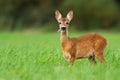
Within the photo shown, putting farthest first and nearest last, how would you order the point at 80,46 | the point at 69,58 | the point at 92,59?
1. the point at 92,59
2. the point at 80,46
3. the point at 69,58

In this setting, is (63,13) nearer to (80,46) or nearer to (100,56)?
(80,46)

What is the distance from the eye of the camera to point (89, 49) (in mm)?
12680

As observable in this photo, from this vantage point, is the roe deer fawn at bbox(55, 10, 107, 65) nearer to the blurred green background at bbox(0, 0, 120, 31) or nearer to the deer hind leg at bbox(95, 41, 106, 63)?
the deer hind leg at bbox(95, 41, 106, 63)

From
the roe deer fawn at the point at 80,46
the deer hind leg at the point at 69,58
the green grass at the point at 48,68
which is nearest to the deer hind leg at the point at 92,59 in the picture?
the roe deer fawn at the point at 80,46

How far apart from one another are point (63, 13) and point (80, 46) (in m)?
36.2

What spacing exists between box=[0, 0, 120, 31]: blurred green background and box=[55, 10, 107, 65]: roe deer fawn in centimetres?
3612

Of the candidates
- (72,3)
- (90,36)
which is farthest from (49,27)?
(90,36)

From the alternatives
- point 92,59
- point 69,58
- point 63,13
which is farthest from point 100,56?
point 63,13

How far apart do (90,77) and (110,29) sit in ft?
130

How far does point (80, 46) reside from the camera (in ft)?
41.5

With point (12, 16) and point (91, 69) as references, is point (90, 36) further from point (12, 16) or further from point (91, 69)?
point (12, 16)

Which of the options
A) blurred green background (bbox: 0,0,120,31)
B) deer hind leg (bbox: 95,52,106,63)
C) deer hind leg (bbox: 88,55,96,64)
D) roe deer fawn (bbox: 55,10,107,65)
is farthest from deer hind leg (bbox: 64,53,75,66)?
blurred green background (bbox: 0,0,120,31)

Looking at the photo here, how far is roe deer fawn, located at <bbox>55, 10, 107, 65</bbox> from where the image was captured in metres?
12.2

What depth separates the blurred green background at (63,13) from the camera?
49.5 m
